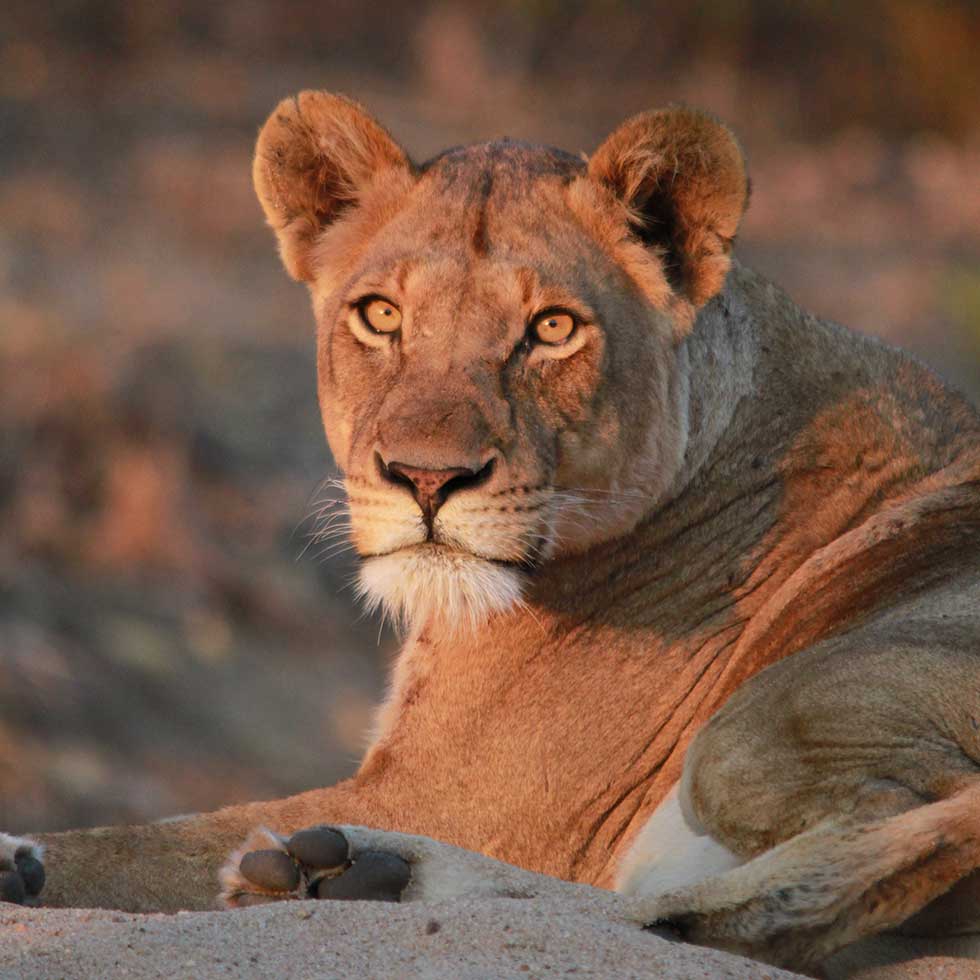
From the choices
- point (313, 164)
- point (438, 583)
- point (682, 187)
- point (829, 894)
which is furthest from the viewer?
point (313, 164)

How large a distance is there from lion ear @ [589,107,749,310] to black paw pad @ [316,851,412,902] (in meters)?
1.74

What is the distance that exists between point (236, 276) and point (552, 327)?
33.5ft

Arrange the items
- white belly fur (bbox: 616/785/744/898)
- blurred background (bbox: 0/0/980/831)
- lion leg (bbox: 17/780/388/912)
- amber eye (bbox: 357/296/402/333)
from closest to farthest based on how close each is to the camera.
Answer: white belly fur (bbox: 616/785/744/898) → lion leg (bbox: 17/780/388/912) → amber eye (bbox: 357/296/402/333) → blurred background (bbox: 0/0/980/831)

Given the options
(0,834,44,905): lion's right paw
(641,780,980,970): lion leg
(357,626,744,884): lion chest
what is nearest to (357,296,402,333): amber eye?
(357,626,744,884): lion chest

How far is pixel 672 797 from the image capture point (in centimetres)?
467

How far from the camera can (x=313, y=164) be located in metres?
5.52

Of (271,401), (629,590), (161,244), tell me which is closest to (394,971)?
(629,590)

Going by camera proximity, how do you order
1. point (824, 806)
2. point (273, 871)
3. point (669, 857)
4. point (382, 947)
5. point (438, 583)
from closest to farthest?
point (382, 947) < point (824, 806) < point (273, 871) < point (669, 857) < point (438, 583)

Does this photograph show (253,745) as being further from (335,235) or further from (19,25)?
(19,25)

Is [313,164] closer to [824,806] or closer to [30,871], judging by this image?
[30,871]

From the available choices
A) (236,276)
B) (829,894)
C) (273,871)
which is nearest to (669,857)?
(829,894)

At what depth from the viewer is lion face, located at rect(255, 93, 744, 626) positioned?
4652 millimetres

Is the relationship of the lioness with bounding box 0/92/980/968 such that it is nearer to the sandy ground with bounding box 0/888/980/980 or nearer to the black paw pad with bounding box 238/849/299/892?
the black paw pad with bounding box 238/849/299/892

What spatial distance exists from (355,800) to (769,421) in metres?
1.51
